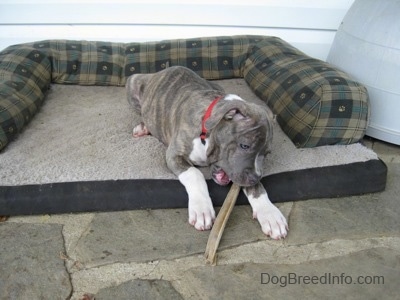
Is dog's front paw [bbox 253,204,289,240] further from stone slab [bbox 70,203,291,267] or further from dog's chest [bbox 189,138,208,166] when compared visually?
dog's chest [bbox 189,138,208,166]

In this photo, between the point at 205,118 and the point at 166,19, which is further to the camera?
the point at 166,19

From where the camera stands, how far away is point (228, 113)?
2877mm

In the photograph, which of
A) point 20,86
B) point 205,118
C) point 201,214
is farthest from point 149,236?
point 20,86

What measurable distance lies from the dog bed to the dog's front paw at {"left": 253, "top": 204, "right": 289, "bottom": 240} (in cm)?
22

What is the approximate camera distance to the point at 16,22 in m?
5.76

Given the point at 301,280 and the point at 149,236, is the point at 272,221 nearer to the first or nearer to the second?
the point at 301,280

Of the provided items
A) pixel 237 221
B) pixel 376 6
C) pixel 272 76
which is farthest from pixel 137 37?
pixel 237 221

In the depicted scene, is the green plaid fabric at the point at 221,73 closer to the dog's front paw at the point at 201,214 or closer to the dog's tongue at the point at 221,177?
the dog's tongue at the point at 221,177

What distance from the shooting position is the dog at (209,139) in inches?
114

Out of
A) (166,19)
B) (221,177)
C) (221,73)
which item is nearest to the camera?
(221,177)

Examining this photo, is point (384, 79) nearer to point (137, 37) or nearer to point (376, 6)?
point (376, 6)

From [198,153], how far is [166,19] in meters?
3.06

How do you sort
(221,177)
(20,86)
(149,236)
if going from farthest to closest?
(20,86) → (221,177) → (149,236)

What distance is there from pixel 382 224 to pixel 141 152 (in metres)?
1.98
